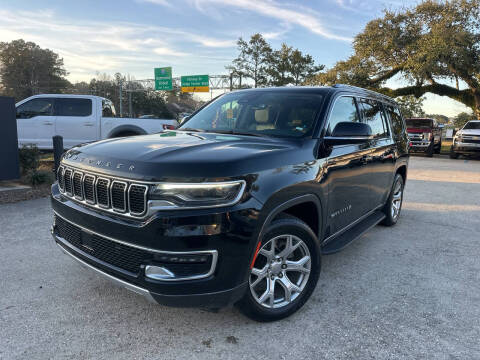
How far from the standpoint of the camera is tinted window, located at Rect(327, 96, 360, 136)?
329 centimetres

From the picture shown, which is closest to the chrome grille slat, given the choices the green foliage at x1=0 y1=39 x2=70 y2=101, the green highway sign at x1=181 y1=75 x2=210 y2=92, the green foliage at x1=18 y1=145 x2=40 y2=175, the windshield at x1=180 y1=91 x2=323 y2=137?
the windshield at x1=180 y1=91 x2=323 y2=137

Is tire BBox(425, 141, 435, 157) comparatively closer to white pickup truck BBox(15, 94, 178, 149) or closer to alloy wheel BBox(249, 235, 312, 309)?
white pickup truck BBox(15, 94, 178, 149)

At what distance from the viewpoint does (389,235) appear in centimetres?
500

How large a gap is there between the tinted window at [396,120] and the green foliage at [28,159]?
7.43m

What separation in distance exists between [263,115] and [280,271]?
1.60 meters

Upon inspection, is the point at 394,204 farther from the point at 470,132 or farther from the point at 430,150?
the point at 430,150

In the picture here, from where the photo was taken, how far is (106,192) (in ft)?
7.88

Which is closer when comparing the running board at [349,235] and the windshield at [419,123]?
the running board at [349,235]

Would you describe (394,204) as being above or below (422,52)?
below

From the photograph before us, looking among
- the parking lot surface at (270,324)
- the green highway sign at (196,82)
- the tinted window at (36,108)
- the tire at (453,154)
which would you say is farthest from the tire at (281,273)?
the green highway sign at (196,82)

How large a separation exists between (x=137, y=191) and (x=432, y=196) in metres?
7.50

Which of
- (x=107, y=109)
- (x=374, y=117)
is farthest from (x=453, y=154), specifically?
(x=107, y=109)

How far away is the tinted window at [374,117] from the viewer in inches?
165

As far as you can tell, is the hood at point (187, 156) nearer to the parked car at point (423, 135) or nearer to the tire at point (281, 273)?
the tire at point (281, 273)
